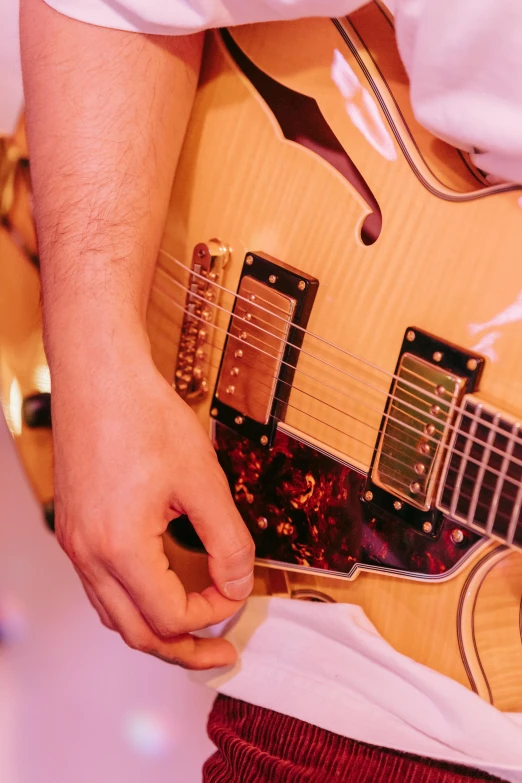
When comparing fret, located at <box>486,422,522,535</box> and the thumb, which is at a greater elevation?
fret, located at <box>486,422,522,535</box>

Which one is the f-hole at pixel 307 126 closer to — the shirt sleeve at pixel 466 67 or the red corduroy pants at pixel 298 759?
the shirt sleeve at pixel 466 67

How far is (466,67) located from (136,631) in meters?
0.61

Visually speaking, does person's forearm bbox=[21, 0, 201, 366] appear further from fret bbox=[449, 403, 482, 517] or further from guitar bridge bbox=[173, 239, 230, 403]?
fret bbox=[449, 403, 482, 517]

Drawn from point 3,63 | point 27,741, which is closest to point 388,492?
point 27,741

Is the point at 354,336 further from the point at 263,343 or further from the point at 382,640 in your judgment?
the point at 382,640

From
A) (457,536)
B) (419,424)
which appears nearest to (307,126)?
(419,424)

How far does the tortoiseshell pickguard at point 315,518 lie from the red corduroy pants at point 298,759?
0.17m

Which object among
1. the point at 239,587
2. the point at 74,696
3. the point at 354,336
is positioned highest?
the point at 354,336

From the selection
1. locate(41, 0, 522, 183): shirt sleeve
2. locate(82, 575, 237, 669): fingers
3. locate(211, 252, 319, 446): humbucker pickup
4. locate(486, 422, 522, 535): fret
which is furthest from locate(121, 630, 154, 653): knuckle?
locate(41, 0, 522, 183): shirt sleeve

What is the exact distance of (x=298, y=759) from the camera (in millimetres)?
738

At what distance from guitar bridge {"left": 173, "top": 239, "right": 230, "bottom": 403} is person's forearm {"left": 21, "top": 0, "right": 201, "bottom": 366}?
61 millimetres

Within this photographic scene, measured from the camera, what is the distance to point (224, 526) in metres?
0.74

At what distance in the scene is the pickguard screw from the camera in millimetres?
668

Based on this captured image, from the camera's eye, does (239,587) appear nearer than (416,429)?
No
